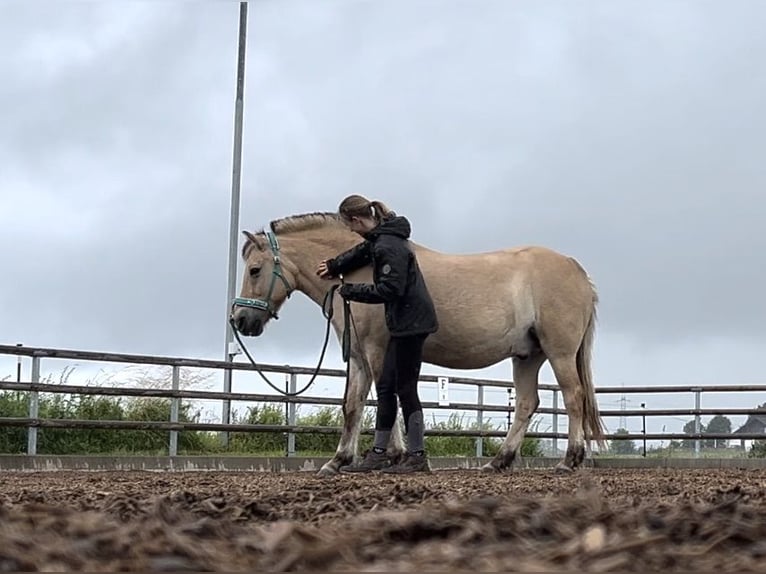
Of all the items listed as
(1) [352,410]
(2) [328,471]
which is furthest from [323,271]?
(2) [328,471]

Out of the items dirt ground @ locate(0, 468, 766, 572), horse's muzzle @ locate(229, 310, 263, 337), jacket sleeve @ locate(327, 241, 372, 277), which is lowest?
dirt ground @ locate(0, 468, 766, 572)

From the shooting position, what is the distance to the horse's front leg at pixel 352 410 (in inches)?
372

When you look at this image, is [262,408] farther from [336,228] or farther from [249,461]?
[336,228]

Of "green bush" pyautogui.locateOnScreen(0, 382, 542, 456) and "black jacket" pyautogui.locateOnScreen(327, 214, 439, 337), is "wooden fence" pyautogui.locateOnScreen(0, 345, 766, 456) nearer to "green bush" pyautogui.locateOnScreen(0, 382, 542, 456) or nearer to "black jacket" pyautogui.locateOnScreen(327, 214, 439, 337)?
"green bush" pyautogui.locateOnScreen(0, 382, 542, 456)

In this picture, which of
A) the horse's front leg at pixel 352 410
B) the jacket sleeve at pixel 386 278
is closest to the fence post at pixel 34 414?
the horse's front leg at pixel 352 410

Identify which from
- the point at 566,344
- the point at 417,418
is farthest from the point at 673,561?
the point at 566,344

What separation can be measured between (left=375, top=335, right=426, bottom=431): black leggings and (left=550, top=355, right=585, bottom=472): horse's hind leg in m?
2.15

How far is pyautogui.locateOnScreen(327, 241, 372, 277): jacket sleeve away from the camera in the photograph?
9.37 m

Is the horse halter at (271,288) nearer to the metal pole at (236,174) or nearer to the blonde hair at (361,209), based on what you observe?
the blonde hair at (361,209)

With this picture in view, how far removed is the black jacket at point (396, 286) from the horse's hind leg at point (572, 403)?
213 cm

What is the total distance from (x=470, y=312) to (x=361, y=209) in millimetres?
1737

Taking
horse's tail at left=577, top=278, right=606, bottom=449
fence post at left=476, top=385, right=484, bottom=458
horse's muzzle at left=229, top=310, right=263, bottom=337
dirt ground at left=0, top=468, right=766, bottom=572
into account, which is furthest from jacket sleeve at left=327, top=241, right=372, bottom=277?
fence post at left=476, top=385, right=484, bottom=458

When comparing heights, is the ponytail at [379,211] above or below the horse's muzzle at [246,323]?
above

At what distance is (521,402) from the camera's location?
1105cm
